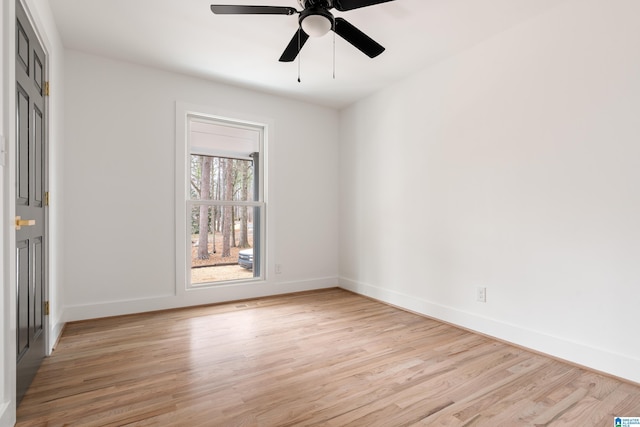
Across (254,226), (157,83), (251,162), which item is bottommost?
(254,226)

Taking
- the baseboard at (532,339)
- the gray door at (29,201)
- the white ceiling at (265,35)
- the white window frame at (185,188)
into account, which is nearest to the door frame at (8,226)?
the gray door at (29,201)

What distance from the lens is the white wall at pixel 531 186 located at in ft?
7.00

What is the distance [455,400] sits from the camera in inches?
72.8

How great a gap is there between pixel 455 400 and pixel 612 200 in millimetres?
1643

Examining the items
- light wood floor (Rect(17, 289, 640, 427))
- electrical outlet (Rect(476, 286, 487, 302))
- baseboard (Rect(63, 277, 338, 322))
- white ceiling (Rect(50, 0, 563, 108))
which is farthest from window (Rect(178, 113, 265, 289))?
electrical outlet (Rect(476, 286, 487, 302))

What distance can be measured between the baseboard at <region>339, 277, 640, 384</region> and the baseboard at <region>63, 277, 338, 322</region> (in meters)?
1.16

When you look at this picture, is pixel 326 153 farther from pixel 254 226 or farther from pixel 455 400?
pixel 455 400

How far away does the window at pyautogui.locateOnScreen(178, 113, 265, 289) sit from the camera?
3.85 meters

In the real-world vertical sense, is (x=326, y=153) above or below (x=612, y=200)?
above

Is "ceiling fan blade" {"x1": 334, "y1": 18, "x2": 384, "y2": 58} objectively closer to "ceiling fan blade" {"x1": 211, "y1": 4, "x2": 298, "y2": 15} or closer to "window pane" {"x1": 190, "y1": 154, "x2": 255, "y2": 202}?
"ceiling fan blade" {"x1": 211, "y1": 4, "x2": 298, "y2": 15}

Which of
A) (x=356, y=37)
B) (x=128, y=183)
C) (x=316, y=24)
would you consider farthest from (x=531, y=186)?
(x=128, y=183)

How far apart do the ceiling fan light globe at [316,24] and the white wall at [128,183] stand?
6.81ft

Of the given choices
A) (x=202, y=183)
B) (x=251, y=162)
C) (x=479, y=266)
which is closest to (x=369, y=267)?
(x=479, y=266)

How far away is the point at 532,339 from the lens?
8.37ft
